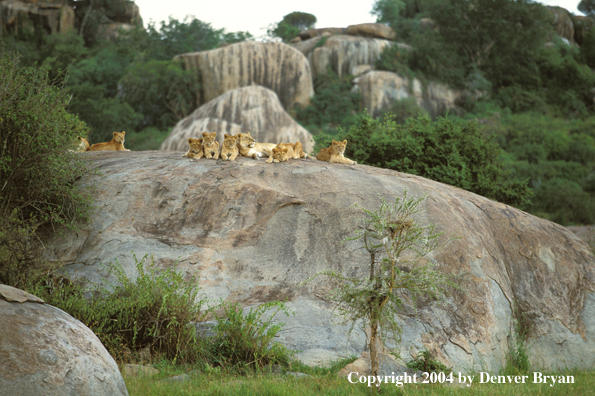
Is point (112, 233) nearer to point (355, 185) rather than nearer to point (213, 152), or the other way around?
point (213, 152)

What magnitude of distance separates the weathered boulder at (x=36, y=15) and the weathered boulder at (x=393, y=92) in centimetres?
2477

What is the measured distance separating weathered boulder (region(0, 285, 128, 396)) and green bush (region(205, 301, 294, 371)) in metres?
1.83

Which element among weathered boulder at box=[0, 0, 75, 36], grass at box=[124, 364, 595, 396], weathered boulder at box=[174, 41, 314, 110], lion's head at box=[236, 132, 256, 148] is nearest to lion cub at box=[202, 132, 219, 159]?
lion's head at box=[236, 132, 256, 148]

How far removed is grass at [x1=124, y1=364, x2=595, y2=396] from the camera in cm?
624

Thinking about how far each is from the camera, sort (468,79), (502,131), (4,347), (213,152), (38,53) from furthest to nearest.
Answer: (468,79) → (38,53) → (502,131) → (213,152) → (4,347)

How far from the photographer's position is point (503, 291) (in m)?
9.48

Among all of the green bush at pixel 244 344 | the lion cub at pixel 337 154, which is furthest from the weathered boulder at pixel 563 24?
the green bush at pixel 244 344

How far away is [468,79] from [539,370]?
36.9m

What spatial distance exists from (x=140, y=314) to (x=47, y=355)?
231 cm

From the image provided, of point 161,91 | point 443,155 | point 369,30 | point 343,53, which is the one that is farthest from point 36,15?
point 443,155

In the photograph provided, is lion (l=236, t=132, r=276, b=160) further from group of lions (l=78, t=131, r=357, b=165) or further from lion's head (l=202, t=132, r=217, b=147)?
lion's head (l=202, t=132, r=217, b=147)

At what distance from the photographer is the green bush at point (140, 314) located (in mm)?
7340

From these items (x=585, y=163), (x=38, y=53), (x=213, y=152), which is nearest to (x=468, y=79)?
(x=585, y=163)

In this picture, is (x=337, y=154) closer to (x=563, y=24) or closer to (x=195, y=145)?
(x=195, y=145)
